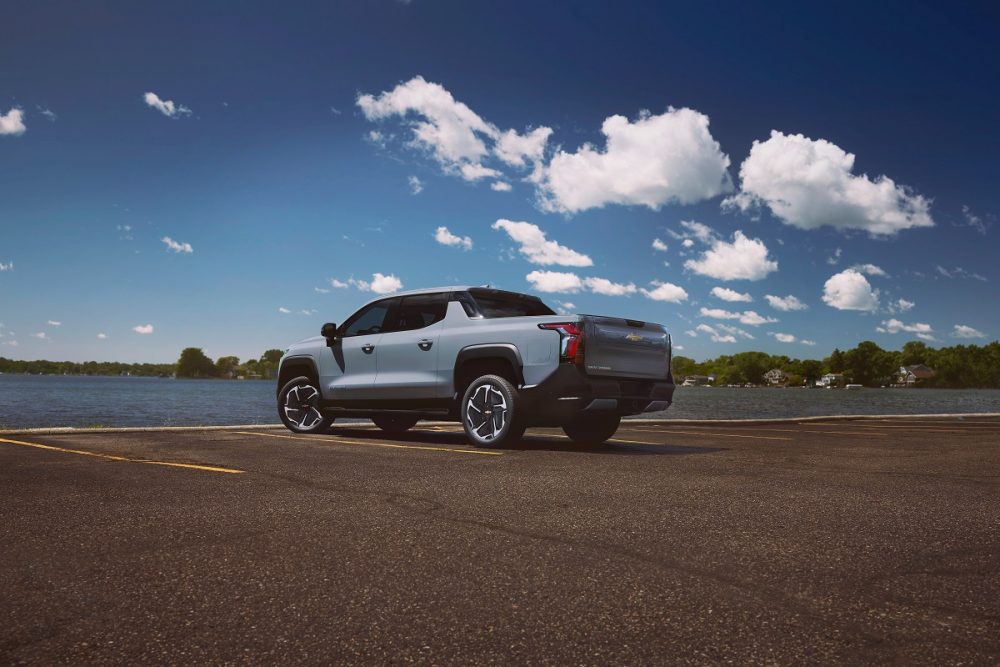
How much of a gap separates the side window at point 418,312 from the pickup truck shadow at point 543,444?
164cm

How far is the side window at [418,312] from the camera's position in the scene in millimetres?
9867

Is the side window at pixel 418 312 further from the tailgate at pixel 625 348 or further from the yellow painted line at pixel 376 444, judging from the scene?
the tailgate at pixel 625 348

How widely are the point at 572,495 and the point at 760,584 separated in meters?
2.24

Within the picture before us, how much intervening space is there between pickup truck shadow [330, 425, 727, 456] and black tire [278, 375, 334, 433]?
339 millimetres

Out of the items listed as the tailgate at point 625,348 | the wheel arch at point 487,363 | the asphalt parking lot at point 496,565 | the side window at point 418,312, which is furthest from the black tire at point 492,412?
the asphalt parking lot at point 496,565

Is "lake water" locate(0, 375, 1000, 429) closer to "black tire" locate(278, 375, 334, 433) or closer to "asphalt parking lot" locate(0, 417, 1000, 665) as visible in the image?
"black tire" locate(278, 375, 334, 433)

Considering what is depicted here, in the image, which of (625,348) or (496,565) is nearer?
(496,565)

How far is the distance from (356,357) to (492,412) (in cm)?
273

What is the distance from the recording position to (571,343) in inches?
325

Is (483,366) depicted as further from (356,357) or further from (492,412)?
(356,357)

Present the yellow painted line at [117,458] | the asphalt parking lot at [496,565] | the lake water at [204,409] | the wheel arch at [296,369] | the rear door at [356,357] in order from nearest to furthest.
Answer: the asphalt parking lot at [496,565] → the yellow painted line at [117,458] → the rear door at [356,357] → the wheel arch at [296,369] → the lake water at [204,409]

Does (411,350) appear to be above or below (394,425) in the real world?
above

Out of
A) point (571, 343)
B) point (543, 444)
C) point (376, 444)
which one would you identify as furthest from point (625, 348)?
point (376, 444)

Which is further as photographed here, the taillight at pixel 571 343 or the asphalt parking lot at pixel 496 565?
the taillight at pixel 571 343
